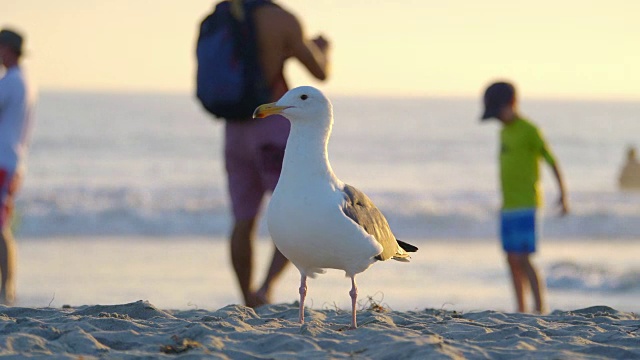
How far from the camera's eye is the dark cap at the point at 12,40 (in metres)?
9.04

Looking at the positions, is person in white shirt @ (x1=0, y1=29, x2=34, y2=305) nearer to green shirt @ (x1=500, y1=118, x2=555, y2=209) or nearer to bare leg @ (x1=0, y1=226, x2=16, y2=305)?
bare leg @ (x1=0, y1=226, x2=16, y2=305)

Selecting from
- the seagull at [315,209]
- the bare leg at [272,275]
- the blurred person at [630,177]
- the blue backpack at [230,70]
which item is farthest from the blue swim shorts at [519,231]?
the blurred person at [630,177]

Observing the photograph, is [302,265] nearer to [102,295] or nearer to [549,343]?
[549,343]

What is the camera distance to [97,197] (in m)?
22.9

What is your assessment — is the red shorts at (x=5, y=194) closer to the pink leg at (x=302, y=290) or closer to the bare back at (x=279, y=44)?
the bare back at (x=279, y=44)

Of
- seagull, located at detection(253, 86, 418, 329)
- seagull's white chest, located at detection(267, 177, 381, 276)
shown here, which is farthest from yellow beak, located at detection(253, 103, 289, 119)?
seagull's white chest, located at detection(267, 177, 381, 276)

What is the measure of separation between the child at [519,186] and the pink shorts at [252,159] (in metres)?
2.02

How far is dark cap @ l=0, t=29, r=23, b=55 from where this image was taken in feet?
29.7

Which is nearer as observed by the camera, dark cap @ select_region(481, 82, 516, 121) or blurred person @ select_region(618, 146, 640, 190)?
dark cap @ select_region(481, 82, 516, 121)

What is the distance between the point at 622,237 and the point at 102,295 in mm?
9890

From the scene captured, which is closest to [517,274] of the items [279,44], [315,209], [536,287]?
[536,287]

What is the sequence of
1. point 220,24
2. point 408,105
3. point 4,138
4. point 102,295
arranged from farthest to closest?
point 408,105, point 102,295, point 4,138, point 220,24

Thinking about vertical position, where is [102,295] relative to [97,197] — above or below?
below

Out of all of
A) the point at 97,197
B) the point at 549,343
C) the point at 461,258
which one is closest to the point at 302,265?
the point at 549,343
